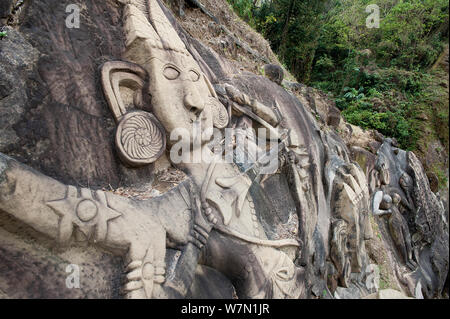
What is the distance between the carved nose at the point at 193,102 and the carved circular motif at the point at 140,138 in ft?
0.98

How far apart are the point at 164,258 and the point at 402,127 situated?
29.5 ft

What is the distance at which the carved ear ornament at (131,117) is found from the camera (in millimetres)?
2021

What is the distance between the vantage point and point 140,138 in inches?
81.4

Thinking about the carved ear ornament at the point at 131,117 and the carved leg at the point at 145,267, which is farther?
the carved ear ornament at the point at 131,117

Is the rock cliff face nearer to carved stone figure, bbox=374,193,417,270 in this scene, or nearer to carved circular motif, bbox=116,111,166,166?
carved circular motif, bbox=116,111,166,166

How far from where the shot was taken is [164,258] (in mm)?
1814

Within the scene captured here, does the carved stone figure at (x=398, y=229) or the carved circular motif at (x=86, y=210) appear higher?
the carved circular motif at (x=86, y=210)

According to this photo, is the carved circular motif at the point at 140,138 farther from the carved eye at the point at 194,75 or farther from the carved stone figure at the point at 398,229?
the carved stone figure at the point at 398,229

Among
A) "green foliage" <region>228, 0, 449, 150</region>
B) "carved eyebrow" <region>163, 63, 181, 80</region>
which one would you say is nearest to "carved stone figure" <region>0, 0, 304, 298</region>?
"carved eyebrow" <region>163, 63, 181, 80</region>

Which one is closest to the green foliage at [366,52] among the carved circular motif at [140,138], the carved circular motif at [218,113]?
the carved circular motif at [218,113]

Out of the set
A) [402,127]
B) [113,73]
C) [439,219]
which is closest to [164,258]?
[113,73]

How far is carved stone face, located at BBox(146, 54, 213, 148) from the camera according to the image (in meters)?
2.24

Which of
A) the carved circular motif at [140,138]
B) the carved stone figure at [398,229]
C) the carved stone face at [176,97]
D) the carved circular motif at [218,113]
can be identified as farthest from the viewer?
the carved stone figure at [398,229]

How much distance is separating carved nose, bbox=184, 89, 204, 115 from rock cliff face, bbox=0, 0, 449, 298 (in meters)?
0.01
